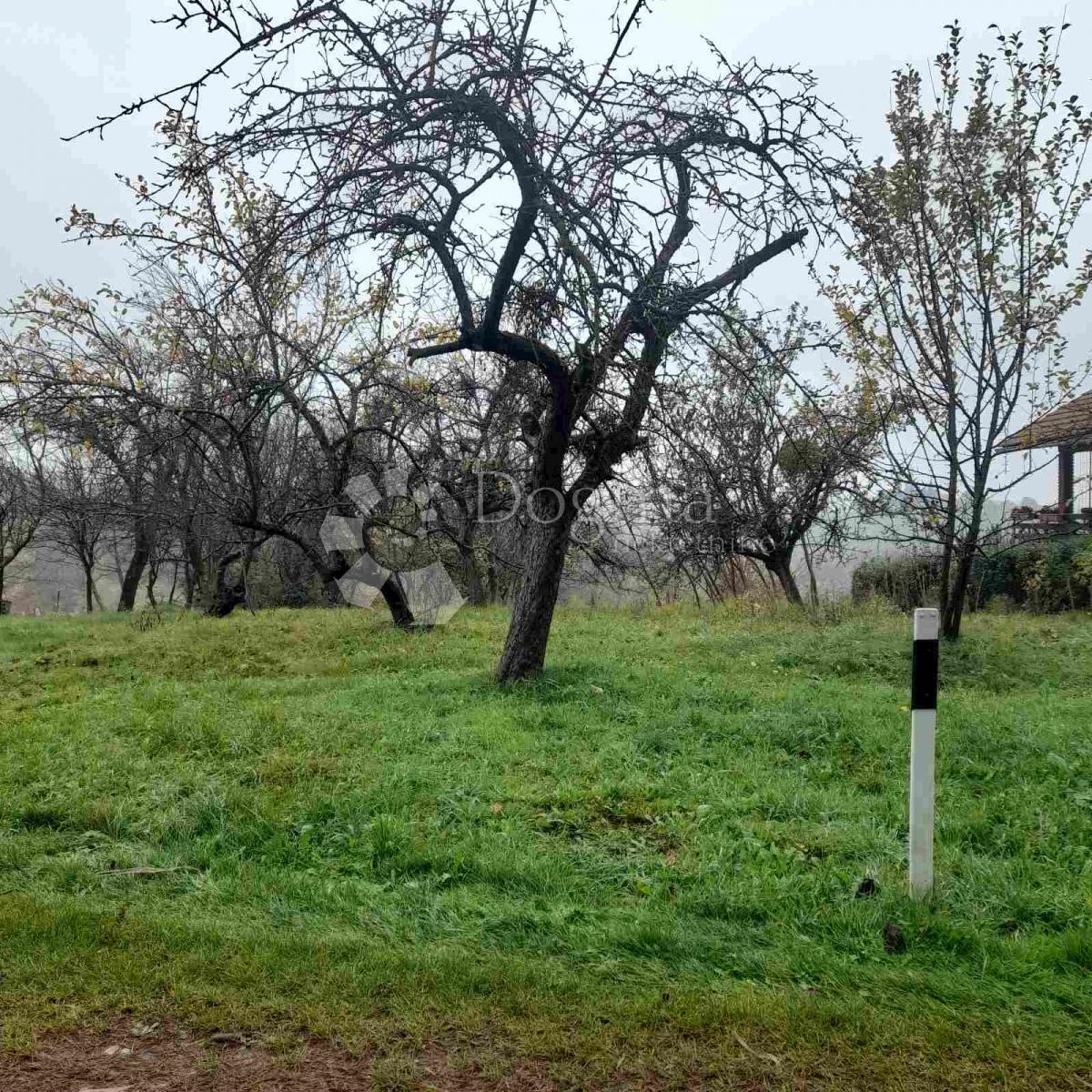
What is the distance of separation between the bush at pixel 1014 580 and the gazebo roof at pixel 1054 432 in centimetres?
243

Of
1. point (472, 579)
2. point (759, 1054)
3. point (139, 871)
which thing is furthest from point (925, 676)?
point (472, 579)

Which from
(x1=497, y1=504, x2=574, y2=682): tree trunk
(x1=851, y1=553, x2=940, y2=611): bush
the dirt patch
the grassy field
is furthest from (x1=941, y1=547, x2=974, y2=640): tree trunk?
the dirt patch

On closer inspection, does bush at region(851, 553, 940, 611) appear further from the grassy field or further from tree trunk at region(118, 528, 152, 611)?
tree trunk at region(118, 528, 152, 611)

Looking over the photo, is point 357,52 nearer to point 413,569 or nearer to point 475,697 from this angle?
point 475,697

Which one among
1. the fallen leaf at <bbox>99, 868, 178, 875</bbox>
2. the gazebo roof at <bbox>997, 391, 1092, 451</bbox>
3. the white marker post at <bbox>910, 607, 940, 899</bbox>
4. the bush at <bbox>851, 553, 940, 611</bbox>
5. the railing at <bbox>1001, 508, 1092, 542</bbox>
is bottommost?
the fallen leaf at <bbox>99, 868, 178, 875</bbox>

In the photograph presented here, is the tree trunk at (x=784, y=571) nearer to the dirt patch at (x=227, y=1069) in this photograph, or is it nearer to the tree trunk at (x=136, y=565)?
the tree trunk at (x=136, y=565)

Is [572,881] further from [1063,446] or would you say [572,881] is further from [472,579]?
[472,579]

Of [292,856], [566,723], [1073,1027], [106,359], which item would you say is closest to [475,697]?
[566,723]

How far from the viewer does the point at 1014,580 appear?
1817 centimetres

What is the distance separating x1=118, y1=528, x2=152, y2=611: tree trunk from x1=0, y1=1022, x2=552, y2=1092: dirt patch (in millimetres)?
18957

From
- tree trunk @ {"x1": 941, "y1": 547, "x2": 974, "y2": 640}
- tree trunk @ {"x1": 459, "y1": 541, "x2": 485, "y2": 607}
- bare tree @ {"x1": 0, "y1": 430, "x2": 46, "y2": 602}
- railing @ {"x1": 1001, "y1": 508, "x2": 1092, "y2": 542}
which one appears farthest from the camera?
bare tree @ {"x1": 0, "y1": 430, "x2": 46, "y2": 602}

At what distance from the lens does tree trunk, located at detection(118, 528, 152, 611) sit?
2088 centimetres

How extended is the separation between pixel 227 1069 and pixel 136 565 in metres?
23.8

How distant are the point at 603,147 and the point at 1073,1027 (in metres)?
4.40
